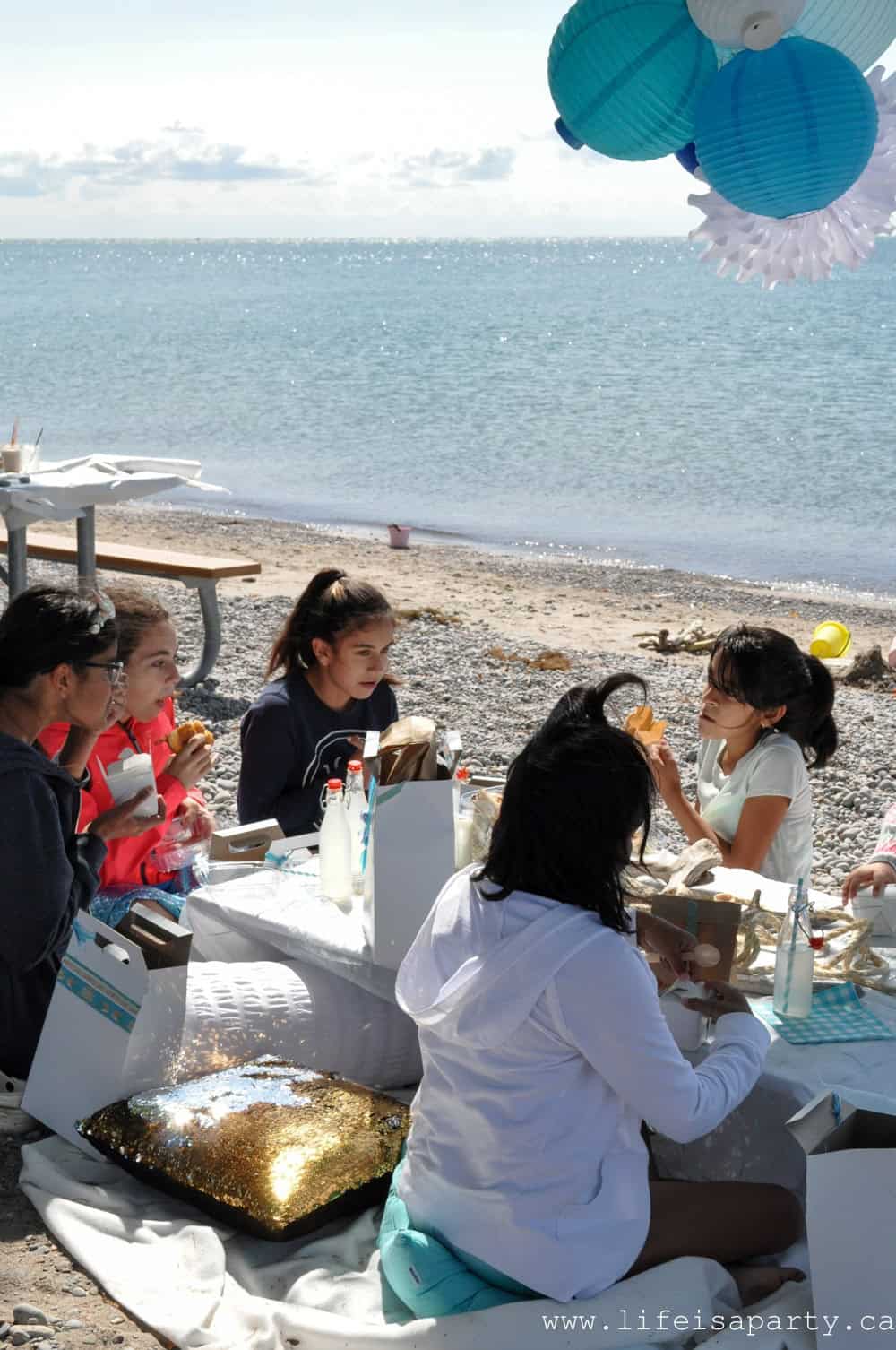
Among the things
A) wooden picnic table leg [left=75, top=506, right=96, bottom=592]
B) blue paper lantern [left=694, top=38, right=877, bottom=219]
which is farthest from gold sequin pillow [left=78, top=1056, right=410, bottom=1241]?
wooden picnic table leg [left=75, top=506, right=96, bottom=592]

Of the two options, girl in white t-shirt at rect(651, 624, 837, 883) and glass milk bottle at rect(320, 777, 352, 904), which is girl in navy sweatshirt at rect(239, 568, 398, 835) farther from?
girl in white t-shirt at rect(651, 624, 837, 883)

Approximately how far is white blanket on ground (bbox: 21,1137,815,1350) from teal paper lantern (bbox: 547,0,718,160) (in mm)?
2913

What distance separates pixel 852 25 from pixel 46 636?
2.59 m

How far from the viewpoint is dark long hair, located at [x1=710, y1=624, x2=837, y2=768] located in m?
3.68

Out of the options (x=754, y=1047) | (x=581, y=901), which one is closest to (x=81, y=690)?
(x=581, y=901)

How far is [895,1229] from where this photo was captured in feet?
6.97

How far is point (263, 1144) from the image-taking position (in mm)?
2707

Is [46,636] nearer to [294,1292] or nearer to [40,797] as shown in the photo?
[40,797]

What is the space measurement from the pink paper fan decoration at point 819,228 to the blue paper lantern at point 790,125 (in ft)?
0.48

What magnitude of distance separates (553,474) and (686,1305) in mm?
18821

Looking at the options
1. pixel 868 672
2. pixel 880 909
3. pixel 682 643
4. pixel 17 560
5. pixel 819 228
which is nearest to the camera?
pixel 880 909

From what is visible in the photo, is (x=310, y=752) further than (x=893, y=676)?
No

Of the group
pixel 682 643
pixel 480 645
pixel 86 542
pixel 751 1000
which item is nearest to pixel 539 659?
pixel 480 645

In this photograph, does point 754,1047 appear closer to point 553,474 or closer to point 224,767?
point 224,767
